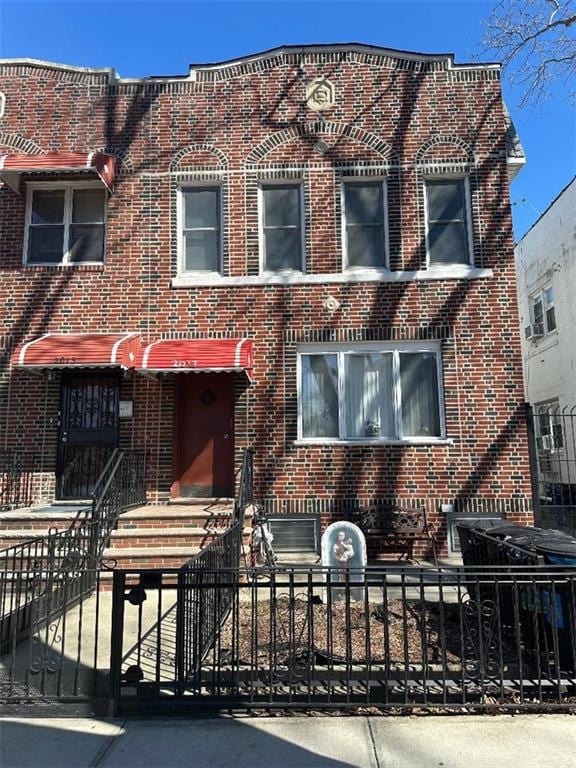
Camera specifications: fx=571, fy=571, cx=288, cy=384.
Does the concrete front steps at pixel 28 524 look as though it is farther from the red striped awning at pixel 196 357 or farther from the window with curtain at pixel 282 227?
the window with curtain at pixel 282 227

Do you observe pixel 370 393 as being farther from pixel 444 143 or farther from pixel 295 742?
pixel 295 742

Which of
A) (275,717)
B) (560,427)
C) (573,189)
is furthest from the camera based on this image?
(560,427)

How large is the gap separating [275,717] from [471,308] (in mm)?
7737

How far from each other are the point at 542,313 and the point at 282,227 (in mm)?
10444

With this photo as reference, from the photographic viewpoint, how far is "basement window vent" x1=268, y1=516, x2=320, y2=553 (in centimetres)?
952

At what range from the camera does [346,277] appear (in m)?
10.2

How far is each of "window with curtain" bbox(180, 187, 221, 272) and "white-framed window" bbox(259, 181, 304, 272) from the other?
2.85 ft

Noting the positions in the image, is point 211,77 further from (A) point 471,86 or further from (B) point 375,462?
(B) point 375,462

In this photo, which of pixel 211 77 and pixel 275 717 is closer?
pixel 275 717

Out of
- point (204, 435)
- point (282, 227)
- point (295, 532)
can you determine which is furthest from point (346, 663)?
point (282, 227)

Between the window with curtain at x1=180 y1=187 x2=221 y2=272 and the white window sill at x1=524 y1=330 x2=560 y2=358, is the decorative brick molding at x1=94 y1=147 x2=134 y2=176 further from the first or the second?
the white window sill at x1=524 y1=330 x2=560 y2=358

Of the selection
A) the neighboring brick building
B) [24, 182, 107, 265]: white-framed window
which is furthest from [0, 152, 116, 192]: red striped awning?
[24, 182, 107, 265]: white-framed window

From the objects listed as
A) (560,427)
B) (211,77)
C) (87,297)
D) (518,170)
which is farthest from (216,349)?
(560,427)

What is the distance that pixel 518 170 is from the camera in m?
10.6
